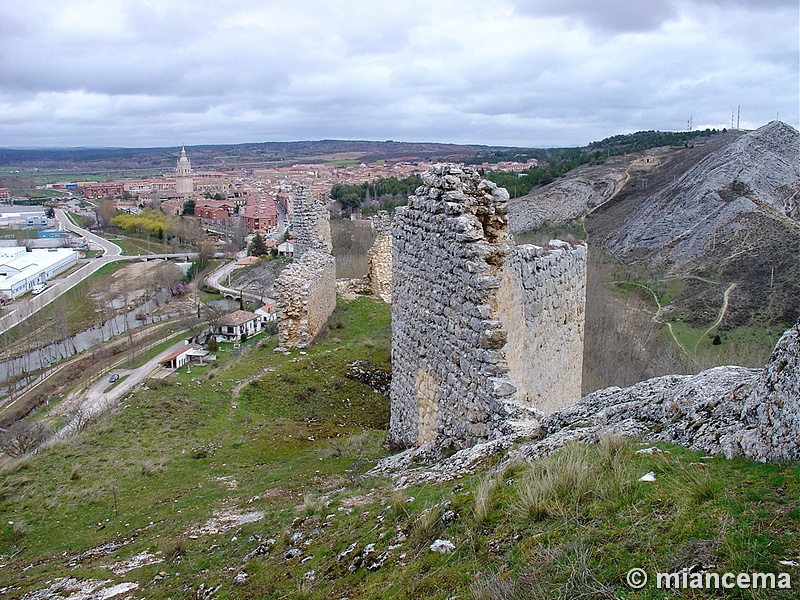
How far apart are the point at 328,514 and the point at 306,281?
12.5 meters

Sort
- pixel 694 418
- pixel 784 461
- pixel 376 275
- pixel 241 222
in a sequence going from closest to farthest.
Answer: pixel 784 461 < pixel 694 418 < pixel 376 275 < pixel 241 222

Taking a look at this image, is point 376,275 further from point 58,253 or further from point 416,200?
point 58,253

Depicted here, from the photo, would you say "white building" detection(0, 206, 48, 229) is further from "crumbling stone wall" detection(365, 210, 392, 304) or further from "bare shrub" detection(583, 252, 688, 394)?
"bare shrub" detection(583, 252, 688, 394)

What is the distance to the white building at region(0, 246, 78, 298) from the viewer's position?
5953cm

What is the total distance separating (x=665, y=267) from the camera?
41031mm

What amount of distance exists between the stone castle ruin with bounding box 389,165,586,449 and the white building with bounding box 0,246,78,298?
6083 centimetres

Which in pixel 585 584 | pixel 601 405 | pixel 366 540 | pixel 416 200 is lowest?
pixel 366 540

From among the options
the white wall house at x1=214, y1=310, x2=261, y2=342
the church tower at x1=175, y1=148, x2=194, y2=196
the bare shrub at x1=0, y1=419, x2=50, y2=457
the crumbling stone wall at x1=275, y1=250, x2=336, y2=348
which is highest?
the church tower at x1=175, y1=148, x2=194, y2=196

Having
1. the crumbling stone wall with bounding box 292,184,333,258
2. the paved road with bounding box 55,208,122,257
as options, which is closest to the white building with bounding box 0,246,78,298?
the paved road with bounding box 55,208,122,257

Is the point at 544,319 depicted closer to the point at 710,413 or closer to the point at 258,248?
the point at 710,413

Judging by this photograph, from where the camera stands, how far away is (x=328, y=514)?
5980mm


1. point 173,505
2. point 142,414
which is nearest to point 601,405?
point 173,505

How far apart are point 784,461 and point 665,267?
135 ft

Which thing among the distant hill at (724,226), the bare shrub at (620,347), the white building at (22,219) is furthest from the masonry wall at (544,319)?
the white building at (22,219)
